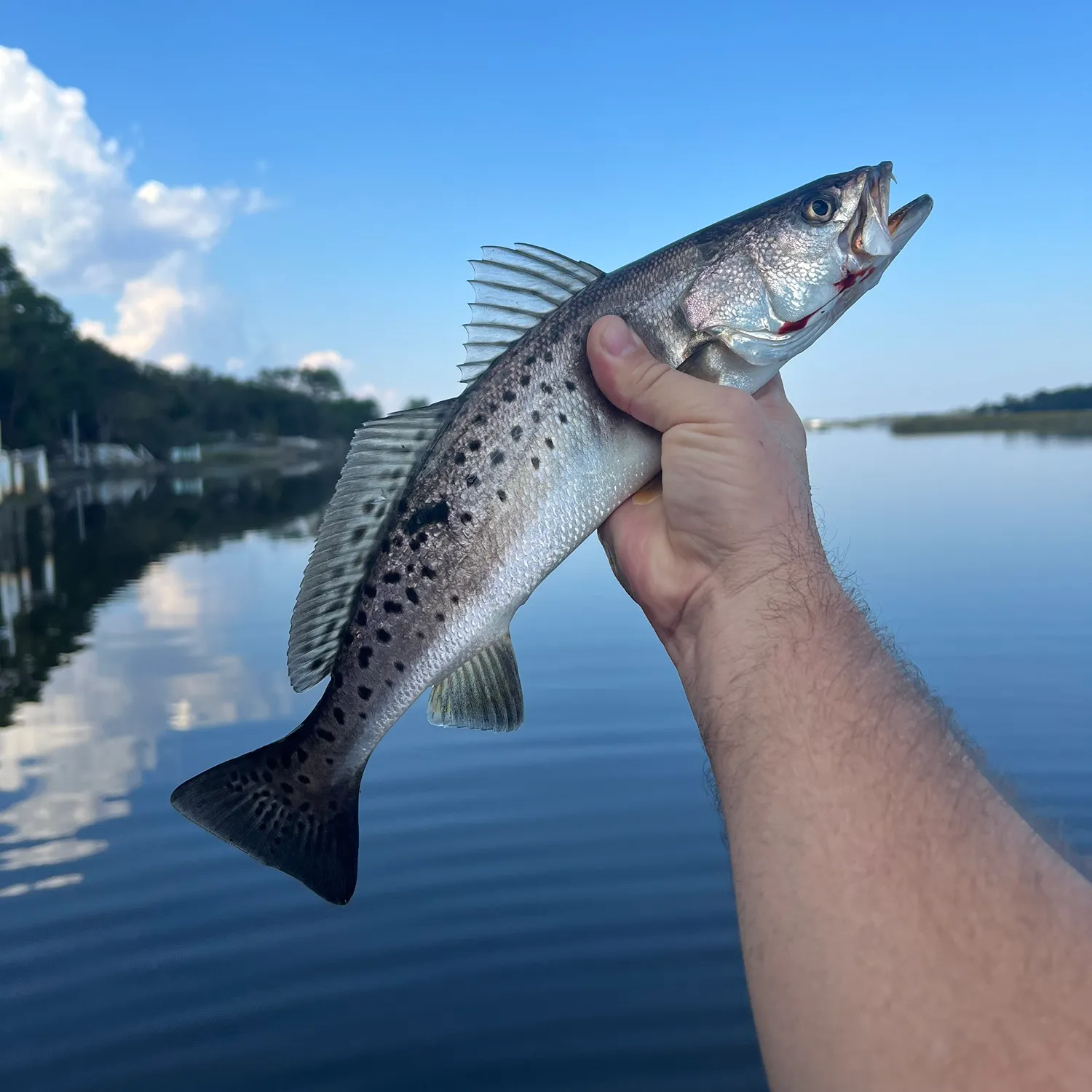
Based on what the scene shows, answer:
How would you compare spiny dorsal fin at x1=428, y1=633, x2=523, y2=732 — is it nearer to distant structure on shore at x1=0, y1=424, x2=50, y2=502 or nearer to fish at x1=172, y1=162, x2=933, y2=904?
fish at x1=172, y1=162, x2=933, y2=904

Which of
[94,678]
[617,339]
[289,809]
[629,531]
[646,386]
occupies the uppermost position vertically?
[617,339]

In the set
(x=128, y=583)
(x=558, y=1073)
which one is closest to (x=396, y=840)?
(x=558, y=1073)

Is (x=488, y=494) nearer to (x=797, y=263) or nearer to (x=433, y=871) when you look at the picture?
(x=797, y=263)

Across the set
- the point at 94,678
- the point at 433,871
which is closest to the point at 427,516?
the point at 433,871

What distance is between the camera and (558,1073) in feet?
16.3

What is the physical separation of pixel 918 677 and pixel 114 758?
9142 mm

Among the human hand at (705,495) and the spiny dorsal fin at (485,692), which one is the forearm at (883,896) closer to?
the human hand at (705,495)

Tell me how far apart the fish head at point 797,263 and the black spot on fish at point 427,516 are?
0.96 meters

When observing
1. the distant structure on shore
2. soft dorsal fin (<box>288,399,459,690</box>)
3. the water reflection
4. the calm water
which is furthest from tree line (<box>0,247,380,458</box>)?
soft dorsal fin (<box>288,399,459,690</box>)

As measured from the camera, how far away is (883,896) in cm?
194

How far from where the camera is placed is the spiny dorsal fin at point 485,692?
3.16 m

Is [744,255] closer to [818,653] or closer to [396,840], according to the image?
[818,653]

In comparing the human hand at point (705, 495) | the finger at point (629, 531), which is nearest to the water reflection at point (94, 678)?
the finger at point (629, 531)

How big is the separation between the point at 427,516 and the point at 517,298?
81 centimetres
